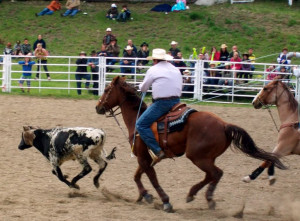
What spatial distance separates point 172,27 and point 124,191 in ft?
→ 59.2

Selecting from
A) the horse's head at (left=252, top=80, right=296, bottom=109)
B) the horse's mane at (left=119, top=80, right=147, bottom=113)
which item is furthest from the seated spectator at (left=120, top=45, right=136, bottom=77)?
the horse's mane at (left=119, top=80, right=147, bottom=113)

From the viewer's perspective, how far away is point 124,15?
2669cm

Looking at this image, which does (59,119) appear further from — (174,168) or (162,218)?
(162,218)

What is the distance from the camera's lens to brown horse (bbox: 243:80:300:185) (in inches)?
348

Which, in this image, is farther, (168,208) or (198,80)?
(198,80)

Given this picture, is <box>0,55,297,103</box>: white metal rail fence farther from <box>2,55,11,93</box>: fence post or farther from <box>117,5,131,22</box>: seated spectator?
<box>117,5,131,22</box>: seated spectator

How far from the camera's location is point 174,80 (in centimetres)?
779

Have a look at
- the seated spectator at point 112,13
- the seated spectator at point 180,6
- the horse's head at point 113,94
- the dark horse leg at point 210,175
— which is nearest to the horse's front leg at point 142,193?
the dark horse leg at point 210,175

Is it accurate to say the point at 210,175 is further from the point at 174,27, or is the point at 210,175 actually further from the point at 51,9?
the point at 51,9

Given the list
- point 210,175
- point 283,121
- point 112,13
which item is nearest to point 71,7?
point 112,13

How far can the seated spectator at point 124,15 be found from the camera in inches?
1051

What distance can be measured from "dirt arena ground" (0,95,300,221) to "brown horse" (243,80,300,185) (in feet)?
1.15

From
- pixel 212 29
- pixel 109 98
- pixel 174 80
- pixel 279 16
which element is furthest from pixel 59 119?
pixel 279 16

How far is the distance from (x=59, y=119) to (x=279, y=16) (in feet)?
50.7
